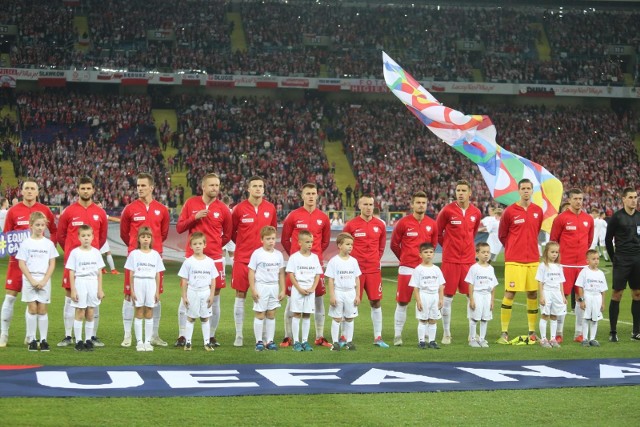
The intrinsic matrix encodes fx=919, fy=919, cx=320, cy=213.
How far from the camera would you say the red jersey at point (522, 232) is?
12.4m

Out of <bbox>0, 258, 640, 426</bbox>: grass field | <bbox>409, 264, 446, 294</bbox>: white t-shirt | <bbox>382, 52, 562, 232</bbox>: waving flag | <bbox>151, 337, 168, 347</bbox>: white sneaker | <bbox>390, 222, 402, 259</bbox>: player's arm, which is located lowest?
<bbox>0, 258, 640, 426</bbox>: grass field

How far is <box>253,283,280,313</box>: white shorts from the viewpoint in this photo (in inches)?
439

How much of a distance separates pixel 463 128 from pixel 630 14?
3698 cm

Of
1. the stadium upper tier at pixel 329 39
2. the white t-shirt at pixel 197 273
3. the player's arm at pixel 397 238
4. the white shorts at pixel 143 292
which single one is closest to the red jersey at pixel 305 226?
the player's arm at pixel 397 238

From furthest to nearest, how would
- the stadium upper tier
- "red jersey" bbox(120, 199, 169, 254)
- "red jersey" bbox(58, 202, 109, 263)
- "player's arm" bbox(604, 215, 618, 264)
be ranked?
the stadium upper tier
"player's arm" bbox(604, 215, 618, 264)
"red jersey" bbox(120, 199, 169, 254)
"red jersey" bbox(58, 202, 109, 263)

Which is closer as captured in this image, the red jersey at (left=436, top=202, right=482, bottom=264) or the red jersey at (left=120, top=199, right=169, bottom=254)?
the red jersey at (left=120, top=199, right=169, bottom=254)

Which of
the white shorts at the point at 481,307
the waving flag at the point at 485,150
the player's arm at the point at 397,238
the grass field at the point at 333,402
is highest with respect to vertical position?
the waving flag at the point at 485,150

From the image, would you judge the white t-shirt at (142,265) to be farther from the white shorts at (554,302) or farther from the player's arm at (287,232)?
the white shorts at (554,302)

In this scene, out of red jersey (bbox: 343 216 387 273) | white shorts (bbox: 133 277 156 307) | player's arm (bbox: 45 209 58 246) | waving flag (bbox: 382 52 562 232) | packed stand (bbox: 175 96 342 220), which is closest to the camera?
white shorts (bbox: 133 277 156 307)

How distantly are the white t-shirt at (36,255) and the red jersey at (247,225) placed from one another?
2284 mm

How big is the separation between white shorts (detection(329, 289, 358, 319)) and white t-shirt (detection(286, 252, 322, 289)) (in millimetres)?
385

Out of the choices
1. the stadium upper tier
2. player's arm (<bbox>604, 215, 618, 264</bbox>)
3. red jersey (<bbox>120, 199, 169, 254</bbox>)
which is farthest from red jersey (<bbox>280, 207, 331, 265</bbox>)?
the stadium upper tier

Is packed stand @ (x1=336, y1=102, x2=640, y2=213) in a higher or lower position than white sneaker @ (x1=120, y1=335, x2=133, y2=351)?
higher

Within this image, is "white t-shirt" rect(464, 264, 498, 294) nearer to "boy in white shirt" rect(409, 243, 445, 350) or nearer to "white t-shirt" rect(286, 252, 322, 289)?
"boy in white shirt" rect(409, 243, 445, 350)
